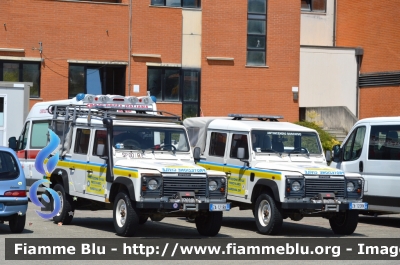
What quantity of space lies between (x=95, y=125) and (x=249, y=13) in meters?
20.4

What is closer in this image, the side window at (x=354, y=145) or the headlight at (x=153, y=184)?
the headlight at (x=153, y=184)

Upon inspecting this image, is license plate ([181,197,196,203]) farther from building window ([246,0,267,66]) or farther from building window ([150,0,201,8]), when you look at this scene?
building window ([246,0,267,66])

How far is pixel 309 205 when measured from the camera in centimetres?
1565

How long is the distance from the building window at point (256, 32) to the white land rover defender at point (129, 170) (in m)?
17.7

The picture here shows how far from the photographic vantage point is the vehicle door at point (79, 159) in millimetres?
16828

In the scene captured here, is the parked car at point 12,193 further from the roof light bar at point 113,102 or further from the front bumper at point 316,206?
the front bumper at point 316,206

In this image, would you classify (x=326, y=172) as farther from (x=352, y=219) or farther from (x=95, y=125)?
(x=95, y=125)

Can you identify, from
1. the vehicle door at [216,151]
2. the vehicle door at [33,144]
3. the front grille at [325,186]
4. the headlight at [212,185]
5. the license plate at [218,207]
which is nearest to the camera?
the license plate at [218,207]

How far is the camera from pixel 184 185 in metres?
A: 14.8

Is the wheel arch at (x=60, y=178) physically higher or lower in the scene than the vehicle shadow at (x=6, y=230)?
higher

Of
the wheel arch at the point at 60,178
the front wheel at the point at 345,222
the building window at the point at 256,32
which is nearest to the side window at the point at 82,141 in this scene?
the wheel arch at the point at 60,178

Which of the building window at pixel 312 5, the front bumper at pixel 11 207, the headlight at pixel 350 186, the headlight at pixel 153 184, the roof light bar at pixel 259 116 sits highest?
the building window at pixel 312 5

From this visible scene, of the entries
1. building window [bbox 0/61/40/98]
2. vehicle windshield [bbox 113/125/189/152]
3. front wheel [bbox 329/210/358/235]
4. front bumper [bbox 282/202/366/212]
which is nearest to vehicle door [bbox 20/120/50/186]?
vehicle windshield [bbox 113/125/189/152]

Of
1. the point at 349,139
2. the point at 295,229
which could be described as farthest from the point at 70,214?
the point at 349,139
